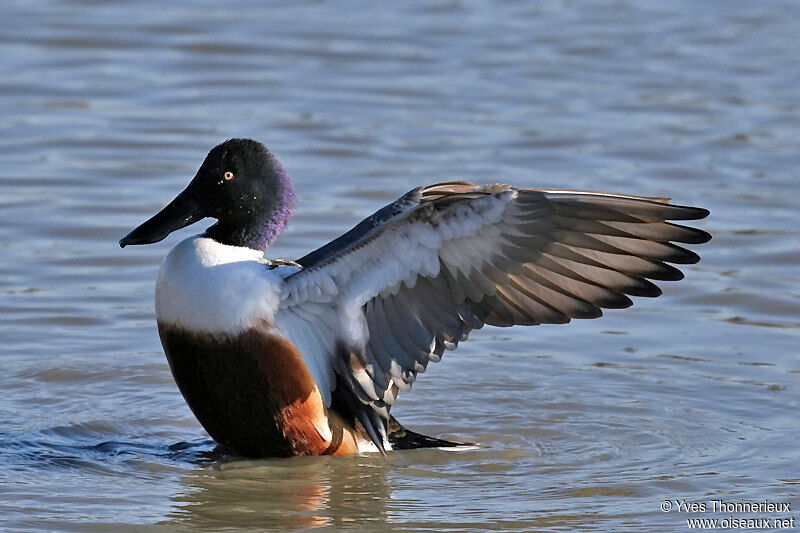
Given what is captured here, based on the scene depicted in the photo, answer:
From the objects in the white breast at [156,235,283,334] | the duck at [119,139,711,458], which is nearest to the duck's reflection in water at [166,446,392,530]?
the duck at [119,139,711,458]

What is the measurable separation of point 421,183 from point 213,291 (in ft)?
12.8

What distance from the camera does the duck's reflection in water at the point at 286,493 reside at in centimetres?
521

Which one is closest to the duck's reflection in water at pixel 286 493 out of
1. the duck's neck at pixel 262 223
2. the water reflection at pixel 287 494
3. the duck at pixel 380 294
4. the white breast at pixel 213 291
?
the water reflection at pixel 287 494

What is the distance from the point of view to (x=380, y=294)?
5508mm

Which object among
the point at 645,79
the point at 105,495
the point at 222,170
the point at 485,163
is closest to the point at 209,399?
the point at 105,495

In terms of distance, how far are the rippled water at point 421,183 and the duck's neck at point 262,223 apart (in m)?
0.83

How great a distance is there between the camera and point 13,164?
375 inches

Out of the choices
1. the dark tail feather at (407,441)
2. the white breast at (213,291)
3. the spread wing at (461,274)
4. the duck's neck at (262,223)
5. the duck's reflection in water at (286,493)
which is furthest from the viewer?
the dark tail feather at (407,441)

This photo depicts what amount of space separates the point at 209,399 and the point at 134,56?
22.2ft

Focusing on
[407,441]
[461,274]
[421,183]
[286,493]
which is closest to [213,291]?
[286,493]

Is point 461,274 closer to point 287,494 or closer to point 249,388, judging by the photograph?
point 249,388

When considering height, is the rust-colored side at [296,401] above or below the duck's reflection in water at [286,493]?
above

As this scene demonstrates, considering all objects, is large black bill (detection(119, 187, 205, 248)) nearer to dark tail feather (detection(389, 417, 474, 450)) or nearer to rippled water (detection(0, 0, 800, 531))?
rippled water (detection(0, 0, 800, 531))

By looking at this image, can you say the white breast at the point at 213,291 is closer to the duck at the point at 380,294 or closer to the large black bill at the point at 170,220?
→ the duck at the point at 380,294
